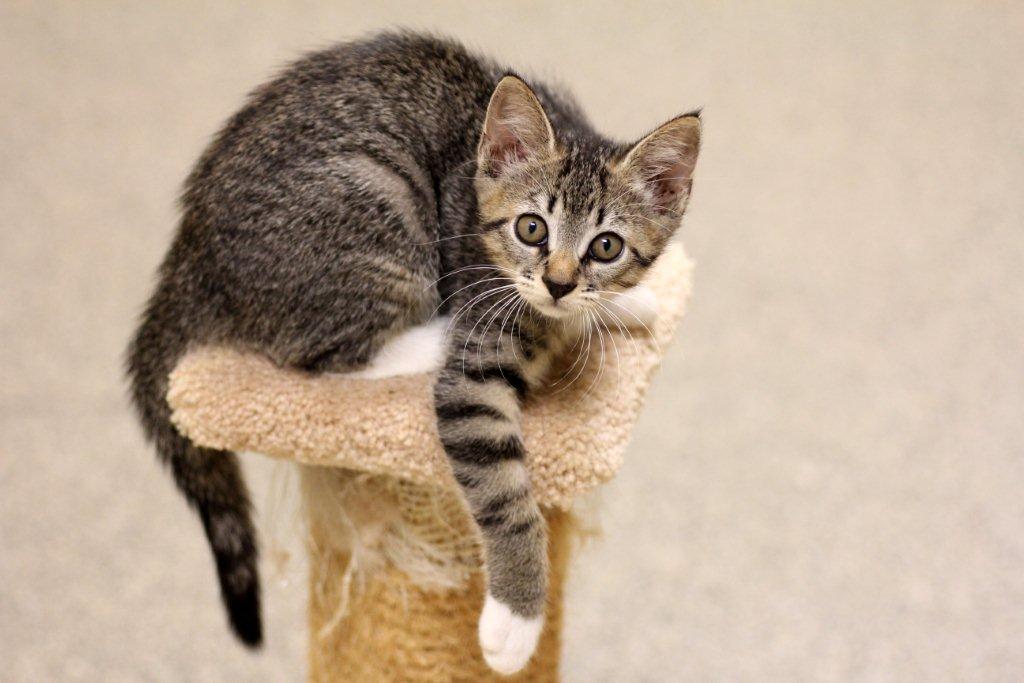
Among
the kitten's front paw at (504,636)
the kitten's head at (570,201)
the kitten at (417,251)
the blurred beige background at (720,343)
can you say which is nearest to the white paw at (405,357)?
the kitten at (417,251)

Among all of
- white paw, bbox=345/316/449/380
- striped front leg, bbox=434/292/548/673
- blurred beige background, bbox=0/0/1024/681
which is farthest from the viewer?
blurred beige background, bbox=0/0/1024/681

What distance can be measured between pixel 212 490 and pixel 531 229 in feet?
1.83

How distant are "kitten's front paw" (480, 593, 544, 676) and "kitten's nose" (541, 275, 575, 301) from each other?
0.37 metres

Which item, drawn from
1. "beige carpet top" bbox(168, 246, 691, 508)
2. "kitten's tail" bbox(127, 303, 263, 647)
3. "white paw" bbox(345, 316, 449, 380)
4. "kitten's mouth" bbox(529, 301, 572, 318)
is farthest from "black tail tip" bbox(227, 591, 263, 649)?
"kitten's mouth" bbox(529, 301, 572, 318)

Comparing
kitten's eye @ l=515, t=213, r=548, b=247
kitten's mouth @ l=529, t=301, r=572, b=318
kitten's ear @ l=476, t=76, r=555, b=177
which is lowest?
kitten's mouth @ l=529, t=301, r=572, b=318

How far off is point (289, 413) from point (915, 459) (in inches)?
73.6

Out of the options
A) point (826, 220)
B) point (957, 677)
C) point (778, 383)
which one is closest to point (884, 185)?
point (826, 220)

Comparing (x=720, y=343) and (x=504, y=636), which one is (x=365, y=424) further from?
Answer: (x=720, y=343)

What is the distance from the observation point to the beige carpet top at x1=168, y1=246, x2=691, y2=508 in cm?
128

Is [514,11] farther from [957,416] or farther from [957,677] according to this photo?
[957,677]

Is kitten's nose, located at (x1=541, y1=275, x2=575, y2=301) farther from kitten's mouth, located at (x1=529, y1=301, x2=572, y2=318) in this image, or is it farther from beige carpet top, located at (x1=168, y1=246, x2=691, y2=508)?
beige carpet top, located at (x1=168, y1=246, x2=691, y2=508)

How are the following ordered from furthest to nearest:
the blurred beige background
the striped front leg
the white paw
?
1. the blurred beige background
2. the white paw
3. the striped front leg

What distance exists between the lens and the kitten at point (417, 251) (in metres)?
1.27

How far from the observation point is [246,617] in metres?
1.43
